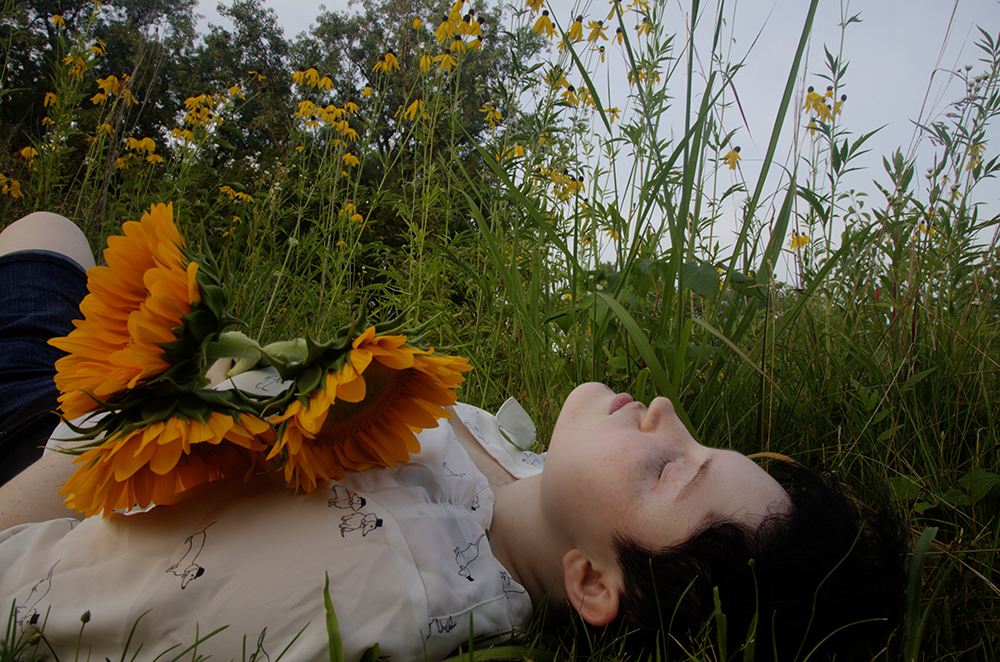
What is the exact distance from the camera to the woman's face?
0.98 m

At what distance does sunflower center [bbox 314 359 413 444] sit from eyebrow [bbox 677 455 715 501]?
0.52m

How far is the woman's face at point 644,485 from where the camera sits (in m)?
0.98

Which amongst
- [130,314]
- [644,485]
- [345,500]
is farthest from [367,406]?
[644,485]

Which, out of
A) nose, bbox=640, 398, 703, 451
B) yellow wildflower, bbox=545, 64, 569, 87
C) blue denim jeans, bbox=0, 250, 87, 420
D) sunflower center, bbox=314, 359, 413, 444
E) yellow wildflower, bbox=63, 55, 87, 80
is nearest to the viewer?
sunflower center, bbox=314, 359, 413, 444

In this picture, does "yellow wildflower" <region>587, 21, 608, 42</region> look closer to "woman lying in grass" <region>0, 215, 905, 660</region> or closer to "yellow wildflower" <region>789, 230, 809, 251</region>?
"yellow wildflower" <region>789, 230, 809, 251</region>

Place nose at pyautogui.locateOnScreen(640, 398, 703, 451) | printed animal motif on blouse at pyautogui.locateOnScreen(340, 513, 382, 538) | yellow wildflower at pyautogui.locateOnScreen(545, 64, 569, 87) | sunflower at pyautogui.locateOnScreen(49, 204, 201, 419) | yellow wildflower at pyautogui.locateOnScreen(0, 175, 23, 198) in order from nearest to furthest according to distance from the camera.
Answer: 1. sunflower at pyautogui.locateOnScreen(49, 204, 201, 419)
2. printed animal motif on blouse at pyautogui.locateOnScreen(340, 513, 382, 538)
3. nose at pyautogui.locateOnScreen(640, 398, 703, 451)
4. yellow wildflower at pyautogui.locateOnScreen(545, 64, 569, 87)
5. yellow wildflower at pyautogui.locateOnScreen(0, 175, 23, 198)

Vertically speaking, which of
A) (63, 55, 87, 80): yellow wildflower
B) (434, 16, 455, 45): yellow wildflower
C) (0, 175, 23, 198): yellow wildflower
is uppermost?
(434, 16, 455, 45): yellow wildflower

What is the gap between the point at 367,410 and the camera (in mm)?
849

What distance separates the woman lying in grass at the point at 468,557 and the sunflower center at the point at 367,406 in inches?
5.5

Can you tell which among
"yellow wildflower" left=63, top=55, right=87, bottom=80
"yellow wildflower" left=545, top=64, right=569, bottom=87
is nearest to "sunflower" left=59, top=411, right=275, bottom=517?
"yellow wildflower" left=545, top=64, right=569, bottom=87

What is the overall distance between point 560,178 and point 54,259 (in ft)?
6.03

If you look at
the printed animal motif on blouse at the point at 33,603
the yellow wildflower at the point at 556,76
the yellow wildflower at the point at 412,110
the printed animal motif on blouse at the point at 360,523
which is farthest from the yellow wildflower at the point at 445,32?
the printed animal motif on blouse at the point at 33,603

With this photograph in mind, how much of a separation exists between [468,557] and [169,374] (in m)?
0.59

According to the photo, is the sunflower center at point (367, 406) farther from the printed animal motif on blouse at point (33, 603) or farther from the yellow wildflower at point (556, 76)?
the yellow wildflower at point (556, 76)
